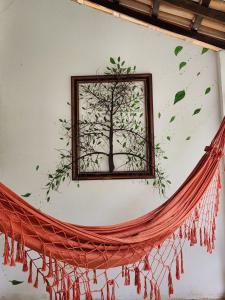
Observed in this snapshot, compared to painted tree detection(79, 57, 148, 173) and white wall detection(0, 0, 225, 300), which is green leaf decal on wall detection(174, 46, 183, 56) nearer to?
white wall detection(0, 0, 225, 300)

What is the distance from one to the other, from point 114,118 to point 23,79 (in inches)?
23.5

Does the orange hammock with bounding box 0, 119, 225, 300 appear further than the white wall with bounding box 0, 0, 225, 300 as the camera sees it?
No

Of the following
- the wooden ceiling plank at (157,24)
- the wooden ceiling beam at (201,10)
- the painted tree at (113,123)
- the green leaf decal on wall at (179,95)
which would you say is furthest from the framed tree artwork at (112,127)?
the wooden ceiling beam at (201,10)

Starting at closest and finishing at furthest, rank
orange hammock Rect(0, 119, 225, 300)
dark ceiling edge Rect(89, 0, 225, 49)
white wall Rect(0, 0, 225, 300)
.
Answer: orange hammock Rect(0, 119, 225, 300), dark ceiling edge Rect(89, 0, 225, 49), white wall Rect(0, 0, 225, 300)

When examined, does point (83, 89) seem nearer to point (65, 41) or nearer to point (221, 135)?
point (65, 41)

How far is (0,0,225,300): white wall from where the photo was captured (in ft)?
5.91

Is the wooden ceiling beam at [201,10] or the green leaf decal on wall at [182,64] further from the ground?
the wooden ceiling beam at [201,10]

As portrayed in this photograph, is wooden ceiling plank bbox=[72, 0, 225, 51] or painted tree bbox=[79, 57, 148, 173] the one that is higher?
wooden ceiling plank bbox=[72, 0, 225, 51]

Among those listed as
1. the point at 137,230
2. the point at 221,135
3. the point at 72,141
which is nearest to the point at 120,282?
the point at 137,230

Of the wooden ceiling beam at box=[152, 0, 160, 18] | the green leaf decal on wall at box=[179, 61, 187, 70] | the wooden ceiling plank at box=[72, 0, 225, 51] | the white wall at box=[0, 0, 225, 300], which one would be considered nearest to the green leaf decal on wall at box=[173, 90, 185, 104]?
the white wall at box=[0, 0, 225, 300]

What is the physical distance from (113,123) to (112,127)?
25 millimetres

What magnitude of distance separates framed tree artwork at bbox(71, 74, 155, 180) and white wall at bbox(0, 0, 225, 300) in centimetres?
Result: 6

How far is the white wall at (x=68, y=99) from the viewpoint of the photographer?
5.91 feet

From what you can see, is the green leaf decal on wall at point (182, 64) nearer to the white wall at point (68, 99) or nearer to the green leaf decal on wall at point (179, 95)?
the white wall at point (68, 99)
